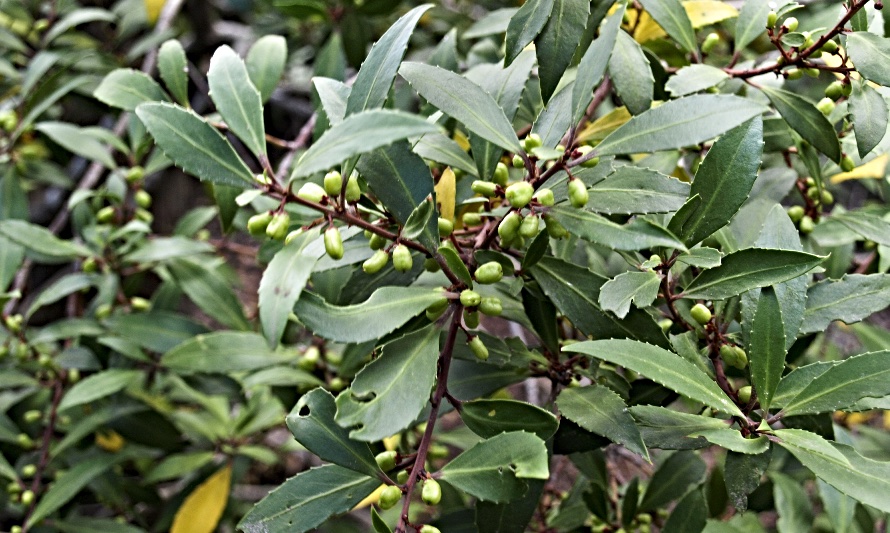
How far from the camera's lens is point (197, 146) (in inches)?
23.6

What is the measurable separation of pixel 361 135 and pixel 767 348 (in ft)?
1.33

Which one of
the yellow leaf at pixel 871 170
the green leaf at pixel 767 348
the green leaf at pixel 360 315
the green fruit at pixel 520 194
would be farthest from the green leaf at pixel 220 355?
the yellow leaf at pixel 871 170

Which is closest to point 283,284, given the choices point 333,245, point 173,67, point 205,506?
point 333,245

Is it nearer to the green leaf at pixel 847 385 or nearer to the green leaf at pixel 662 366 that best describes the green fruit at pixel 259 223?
the green leaf at pixel 662 366

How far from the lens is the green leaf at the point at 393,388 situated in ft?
1.89

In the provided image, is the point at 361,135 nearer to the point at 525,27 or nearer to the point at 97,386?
the point at 525,27

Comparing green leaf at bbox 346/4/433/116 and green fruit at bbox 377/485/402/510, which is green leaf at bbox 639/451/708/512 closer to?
green fruit at bbox 377/485/402/510

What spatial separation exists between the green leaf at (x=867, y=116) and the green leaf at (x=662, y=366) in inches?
11.2

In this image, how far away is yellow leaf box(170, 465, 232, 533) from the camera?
1311 mm

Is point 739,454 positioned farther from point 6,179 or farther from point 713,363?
point 6,179

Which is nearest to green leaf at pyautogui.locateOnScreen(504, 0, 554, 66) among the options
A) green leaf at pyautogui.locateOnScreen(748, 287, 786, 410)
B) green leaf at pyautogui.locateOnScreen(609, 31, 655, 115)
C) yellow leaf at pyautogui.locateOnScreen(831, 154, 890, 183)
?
green leaf at pyautogui.locateOnScreen(609, 31, 655, 115)

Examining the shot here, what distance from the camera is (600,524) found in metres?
A: 1.02

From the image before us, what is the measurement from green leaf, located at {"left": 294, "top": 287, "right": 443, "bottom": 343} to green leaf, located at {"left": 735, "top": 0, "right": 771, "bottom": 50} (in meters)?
0.55

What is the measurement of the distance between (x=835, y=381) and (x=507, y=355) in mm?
316
